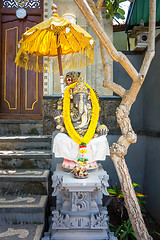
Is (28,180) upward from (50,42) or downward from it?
downward

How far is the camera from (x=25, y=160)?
12.1ft

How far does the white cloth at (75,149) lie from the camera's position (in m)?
3.13

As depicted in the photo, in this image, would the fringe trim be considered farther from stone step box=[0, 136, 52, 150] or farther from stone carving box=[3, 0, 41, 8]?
stone carving box=[3, 0, 41, 8]

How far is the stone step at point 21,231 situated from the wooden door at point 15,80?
2.94m

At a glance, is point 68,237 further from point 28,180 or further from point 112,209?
point 112,209

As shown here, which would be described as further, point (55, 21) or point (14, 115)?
point (14, 115)

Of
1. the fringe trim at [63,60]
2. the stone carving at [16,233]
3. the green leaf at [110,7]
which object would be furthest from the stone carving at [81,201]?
the green leaf at [110,7]

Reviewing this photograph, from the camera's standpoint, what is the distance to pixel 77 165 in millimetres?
2938

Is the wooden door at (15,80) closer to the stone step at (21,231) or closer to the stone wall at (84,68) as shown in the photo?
the stone wall at (84,68)

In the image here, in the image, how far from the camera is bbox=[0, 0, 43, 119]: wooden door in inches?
208

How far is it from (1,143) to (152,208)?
3.13 meters

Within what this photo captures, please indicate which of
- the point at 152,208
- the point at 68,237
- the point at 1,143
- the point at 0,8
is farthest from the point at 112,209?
the point at 0,8

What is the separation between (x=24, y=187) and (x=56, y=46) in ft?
8.23

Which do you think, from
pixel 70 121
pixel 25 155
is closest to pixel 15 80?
pixel 25 155
